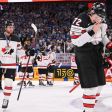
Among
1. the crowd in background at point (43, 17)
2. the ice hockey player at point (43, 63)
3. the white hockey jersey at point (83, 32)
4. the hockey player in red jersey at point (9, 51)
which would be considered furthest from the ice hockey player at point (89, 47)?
the crowd in background at point (43, 17)

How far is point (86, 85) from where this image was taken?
4.81 metres

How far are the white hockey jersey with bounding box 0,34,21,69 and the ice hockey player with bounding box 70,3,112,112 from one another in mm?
1858

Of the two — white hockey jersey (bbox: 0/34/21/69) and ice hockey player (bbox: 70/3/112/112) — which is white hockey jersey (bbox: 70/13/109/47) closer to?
ice hockey player (bbox: 70/3/112/112)

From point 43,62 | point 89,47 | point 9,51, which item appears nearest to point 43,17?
point 43,62

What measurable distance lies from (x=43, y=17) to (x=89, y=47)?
1846cm

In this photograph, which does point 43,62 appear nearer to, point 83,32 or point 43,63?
point 43,63

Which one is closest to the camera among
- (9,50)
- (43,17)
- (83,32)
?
(83,32)

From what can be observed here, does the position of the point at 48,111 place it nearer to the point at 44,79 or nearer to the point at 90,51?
the point at 90,51

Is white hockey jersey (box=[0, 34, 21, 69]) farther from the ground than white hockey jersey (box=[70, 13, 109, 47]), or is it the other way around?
white hockey jersey (box=[70, 13, 109, 47])

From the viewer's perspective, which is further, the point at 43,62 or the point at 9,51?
the point at 43,62

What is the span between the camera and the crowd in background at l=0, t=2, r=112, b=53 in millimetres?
21172

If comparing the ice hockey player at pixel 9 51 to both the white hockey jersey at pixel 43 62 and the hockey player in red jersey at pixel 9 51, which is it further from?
the white hockey jersey at pixel 43 62

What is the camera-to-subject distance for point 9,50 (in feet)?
21.5

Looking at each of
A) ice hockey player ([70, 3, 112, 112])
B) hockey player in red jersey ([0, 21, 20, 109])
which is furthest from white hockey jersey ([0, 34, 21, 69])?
ice hockey player ([70, 3, 112, 112])
